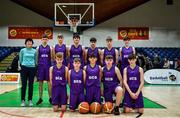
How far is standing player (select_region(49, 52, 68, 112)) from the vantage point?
7.61 m

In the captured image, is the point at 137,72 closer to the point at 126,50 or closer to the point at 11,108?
the point at 126,50

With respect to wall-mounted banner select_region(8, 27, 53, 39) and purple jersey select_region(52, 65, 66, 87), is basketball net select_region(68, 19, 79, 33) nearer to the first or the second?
wall-mounted banner select_region(8, 27, 53, 39)

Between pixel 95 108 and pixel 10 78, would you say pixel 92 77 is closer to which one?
pixel 95 108

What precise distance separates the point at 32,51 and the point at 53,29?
15452mm

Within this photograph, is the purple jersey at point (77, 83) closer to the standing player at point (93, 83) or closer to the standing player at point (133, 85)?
the standing player at point (93, 83)

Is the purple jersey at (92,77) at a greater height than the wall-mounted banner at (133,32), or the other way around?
the wall-mounted banner at (133,32)

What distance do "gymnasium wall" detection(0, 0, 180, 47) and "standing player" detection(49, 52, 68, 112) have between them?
16120 mm

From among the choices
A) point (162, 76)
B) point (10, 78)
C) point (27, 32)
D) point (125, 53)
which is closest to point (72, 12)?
point (10, 78)

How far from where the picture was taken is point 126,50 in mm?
8664

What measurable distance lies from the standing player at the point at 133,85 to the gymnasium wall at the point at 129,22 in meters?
16.4

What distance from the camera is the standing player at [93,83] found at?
755cm

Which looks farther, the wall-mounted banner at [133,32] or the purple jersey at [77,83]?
the wall-mounted banner at [133,32]

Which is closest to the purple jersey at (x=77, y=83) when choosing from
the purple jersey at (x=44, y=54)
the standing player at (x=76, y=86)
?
the standing player at (x=76, y=86)

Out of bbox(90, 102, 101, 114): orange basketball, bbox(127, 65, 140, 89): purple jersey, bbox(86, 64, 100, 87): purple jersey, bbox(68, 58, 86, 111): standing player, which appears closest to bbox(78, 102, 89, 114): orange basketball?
bbox(90, 102, 101, 114): orange basketball
